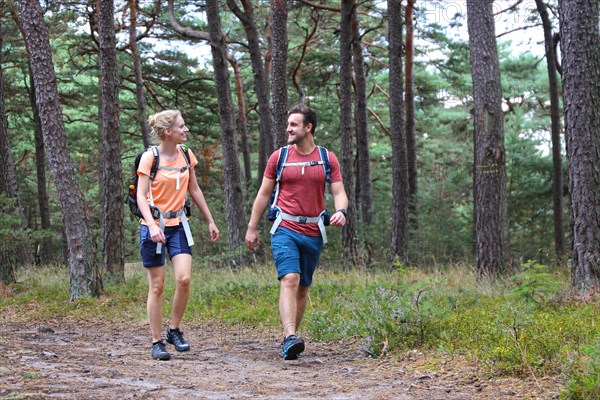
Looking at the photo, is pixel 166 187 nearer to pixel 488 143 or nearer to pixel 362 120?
pixel 488 143

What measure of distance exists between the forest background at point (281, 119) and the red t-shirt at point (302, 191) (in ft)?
20.1

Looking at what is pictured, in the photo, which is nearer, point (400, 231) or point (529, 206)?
point (400, 231)

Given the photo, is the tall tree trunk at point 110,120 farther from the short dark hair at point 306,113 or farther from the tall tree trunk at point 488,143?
the short dark hair at point 306,113

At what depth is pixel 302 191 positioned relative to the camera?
6691 mm

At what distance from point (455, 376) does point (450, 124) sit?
35207mm

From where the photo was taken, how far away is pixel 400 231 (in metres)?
19.3

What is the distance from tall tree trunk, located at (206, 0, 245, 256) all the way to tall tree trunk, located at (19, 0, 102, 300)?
590 cm

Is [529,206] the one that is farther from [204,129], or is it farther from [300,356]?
[300,356]

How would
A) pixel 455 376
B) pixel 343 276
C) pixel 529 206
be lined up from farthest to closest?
pixel 529 206 < pixel 343 276 < pixel 455 376

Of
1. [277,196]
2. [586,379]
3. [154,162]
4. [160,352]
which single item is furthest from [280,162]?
[586,379]

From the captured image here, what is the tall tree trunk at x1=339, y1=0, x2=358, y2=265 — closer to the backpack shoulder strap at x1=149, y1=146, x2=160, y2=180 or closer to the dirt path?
the dirt path

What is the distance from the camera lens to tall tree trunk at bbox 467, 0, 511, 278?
40.5 ft

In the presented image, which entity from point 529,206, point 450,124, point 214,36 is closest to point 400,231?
point 214,36

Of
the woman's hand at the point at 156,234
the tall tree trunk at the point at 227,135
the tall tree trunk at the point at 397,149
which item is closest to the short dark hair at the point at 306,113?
the woman's hand at the point at 156,234
